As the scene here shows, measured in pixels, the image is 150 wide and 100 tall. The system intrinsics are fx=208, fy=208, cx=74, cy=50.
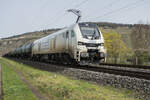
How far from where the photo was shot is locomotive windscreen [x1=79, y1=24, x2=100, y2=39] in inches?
600

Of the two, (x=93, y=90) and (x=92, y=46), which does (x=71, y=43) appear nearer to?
(x=92, y=46)

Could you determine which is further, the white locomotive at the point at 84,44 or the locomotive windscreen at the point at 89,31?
the locomotive windscreen at the point at 89,31

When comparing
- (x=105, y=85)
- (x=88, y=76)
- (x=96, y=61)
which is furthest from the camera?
(x=96, y=61)

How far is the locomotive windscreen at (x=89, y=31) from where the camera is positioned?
1525 centimetres

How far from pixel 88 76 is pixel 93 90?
3424 millimetres

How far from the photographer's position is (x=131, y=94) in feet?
25.4

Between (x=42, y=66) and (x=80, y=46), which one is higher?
(x=80, y=46)

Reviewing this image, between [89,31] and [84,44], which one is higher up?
[89,31]

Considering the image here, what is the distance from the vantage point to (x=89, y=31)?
51.6 ft

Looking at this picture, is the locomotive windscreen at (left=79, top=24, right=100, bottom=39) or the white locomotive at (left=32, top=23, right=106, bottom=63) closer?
the white locomotive at (left=32, top=23, right=106, bottom=63)

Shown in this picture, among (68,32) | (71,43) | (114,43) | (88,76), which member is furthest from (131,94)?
(114,43)

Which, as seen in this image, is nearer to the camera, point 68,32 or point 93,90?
point 93,90

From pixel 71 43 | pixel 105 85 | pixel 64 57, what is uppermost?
pixel 71 43

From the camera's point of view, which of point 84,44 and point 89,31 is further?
point 89,31
